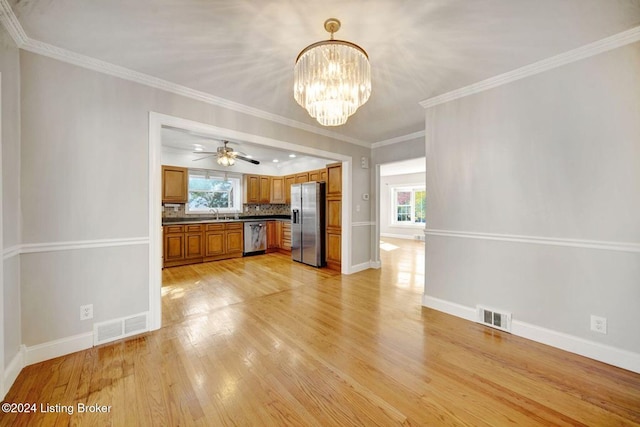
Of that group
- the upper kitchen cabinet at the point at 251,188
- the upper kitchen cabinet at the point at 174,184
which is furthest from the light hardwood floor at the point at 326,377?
the upper kitchen cabinet at the point at 251,188

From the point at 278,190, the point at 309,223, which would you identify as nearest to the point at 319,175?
the point at 309,223

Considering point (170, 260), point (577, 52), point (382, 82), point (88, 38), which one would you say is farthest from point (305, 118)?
point (170, 260)

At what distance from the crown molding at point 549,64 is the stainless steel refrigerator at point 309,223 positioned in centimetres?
277

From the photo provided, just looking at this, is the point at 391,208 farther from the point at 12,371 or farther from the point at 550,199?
the point at 12,371

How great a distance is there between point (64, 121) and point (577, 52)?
4.39 metres

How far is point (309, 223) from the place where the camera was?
16.8 feet

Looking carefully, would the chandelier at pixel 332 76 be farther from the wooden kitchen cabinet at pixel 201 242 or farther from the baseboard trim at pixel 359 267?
the wooden kitchen cabinet at pixel 201 242

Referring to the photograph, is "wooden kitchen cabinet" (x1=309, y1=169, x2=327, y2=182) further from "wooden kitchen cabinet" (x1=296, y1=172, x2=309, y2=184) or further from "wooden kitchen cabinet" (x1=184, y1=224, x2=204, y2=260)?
"wooden kitchen cabinet" (x1=184, y1=224, x2=204, y2=260)

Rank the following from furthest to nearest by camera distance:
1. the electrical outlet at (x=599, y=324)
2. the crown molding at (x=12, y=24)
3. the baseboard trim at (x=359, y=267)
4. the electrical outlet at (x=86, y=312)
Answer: the baseboard trim at (x=359, y=267) < the electrical outlet at (x=86, y=312) < the electrical outlet at (x=599, y=324) < the crown molding at (x=12, y=24)

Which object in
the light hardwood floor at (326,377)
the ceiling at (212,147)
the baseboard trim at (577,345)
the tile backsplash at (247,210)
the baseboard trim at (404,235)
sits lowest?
the light hardwood floor at (326,377)

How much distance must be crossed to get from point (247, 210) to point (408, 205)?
6.18m

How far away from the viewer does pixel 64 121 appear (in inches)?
79.4

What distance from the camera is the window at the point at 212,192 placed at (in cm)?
597

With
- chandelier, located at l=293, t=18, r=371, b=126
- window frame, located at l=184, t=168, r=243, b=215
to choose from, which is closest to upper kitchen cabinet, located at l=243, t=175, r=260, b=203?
window frame, located at l=184, t=168, r=243, b=215
